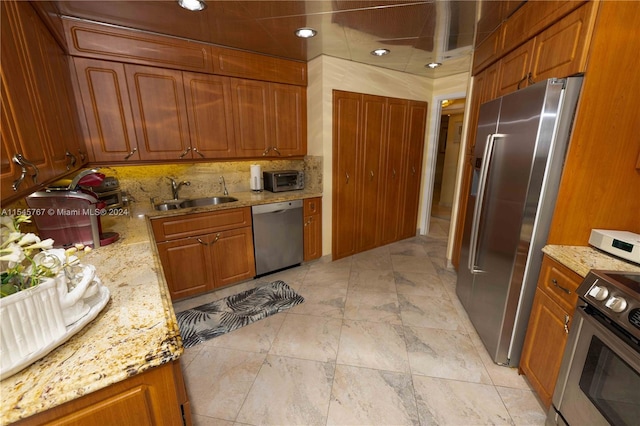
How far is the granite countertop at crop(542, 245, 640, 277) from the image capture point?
1.22m

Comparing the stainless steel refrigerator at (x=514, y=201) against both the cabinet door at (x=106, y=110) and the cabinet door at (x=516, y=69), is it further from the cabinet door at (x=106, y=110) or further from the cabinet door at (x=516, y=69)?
the cabinet door at (x=106, y=110)

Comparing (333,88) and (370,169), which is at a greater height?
(333,88)

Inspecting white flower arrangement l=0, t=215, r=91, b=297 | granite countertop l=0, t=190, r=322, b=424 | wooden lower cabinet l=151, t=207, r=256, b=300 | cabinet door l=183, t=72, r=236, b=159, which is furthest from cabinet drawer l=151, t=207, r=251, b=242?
white flower arrangement l=0, t=215, r=91, b=297

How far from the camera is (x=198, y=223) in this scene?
2.36 metres

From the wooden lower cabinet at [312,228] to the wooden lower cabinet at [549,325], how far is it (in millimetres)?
2044

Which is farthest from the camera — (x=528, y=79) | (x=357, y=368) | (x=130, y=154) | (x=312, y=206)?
(x=312, y=206)

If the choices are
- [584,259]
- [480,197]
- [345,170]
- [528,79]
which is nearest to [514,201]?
[480,197]

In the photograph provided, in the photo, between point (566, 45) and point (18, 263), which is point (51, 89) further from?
point (566, 45)

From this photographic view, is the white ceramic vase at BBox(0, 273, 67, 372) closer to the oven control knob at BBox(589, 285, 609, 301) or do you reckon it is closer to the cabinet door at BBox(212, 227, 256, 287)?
the cabinet door at BBox(212, 227, 256, 287)

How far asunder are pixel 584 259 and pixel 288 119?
2595 millimetres

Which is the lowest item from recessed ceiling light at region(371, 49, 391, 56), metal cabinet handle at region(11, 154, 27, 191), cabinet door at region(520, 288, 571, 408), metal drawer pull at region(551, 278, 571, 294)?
cabinet door at region(520, 288, 571, 408)

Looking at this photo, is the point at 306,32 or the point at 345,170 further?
the point at 345,170

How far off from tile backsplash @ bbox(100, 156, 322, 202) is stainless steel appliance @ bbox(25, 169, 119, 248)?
3.48 ft

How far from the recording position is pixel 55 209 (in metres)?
1.37
